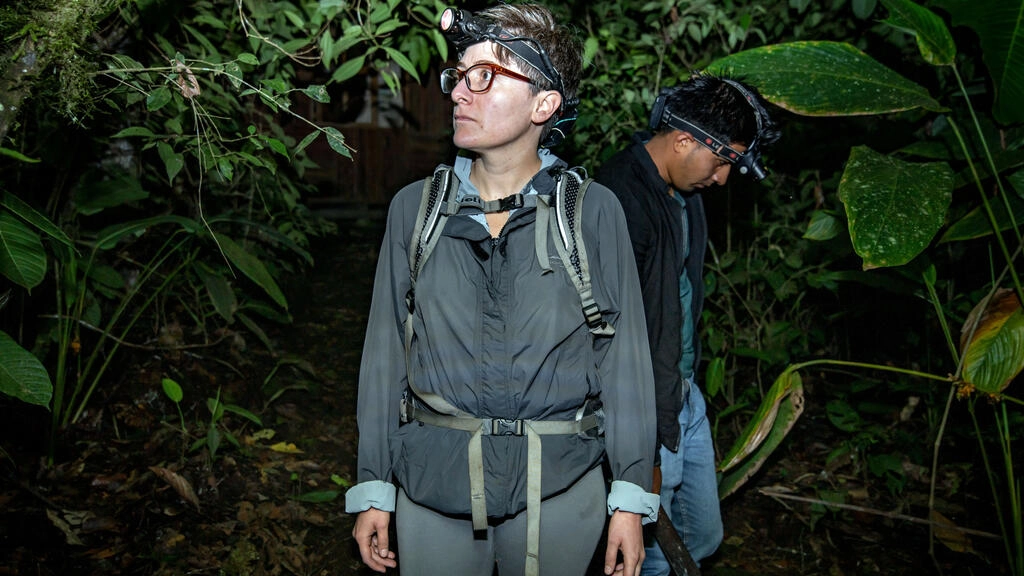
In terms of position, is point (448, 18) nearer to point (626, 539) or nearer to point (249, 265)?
point (626, 539)

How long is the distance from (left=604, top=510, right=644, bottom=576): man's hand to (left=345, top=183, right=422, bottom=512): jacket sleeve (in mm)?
497

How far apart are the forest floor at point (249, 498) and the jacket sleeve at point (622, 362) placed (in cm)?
147

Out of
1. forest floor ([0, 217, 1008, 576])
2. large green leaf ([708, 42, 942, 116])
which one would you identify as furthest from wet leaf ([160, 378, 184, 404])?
large green leaf ([708, 42, 942, 116])

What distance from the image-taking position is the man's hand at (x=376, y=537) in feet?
5.95

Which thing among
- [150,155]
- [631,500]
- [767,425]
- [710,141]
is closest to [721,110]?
[710,141]

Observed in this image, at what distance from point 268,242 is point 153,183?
0.93 meters

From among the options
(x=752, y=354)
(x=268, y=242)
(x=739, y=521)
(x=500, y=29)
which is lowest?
(x=739, y=521)

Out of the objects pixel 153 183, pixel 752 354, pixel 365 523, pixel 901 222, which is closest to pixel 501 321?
pixel 365 523

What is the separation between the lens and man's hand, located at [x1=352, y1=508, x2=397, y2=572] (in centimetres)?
181

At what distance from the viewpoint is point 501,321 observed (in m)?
1.73

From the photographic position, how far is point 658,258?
2.41m

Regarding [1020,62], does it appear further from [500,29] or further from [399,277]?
[399,277]

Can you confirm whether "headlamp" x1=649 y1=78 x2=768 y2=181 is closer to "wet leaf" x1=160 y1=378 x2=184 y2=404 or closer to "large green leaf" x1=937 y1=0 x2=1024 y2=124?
"large green leaf" x1=937 y1=0 x2=1024 y2=124

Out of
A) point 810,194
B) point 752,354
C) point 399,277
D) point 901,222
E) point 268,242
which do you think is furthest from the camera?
point 268,242
